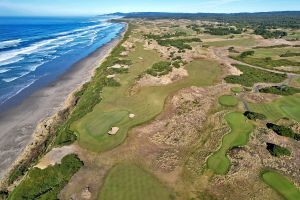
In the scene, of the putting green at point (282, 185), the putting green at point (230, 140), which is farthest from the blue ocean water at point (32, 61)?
the putting green at point (282, 185)

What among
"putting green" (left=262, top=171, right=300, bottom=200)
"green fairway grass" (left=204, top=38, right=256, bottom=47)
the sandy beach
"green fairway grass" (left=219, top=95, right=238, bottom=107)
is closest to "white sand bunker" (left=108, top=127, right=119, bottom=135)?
the sandy beach

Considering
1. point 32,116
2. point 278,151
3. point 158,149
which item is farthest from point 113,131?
point 278,151

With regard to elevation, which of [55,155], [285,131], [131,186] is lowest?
[55,155]

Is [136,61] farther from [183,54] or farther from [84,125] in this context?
[84,125]

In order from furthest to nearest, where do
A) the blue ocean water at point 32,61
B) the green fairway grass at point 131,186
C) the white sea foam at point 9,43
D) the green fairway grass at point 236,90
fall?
the white sea foam at point 9,43, the blue ocean water at point 32,61, the green fairway grass at point 236,90, the green fairway grass at point 131,186

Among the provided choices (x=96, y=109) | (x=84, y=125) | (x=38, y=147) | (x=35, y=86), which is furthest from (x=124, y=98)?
(x=35, y=86)

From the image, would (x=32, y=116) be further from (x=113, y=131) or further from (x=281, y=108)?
(x=281, y=108)

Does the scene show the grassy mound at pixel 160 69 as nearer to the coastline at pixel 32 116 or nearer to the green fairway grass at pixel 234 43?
the coastline at pixel 32 116
